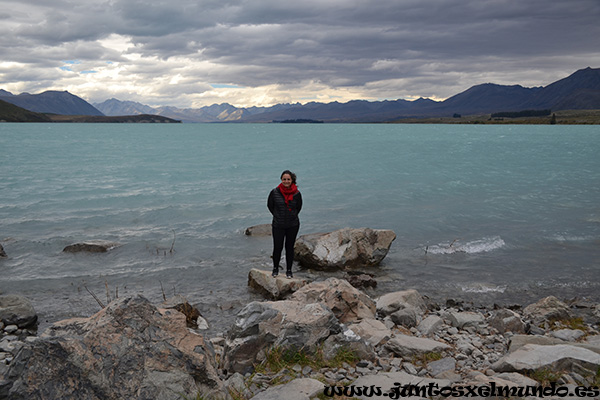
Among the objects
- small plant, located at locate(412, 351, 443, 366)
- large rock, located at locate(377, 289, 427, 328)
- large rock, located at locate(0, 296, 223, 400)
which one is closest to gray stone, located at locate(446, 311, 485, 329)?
large rock, located at locate(377, 289, 427, 328)

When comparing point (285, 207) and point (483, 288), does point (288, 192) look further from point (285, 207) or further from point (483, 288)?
point (483, 288)

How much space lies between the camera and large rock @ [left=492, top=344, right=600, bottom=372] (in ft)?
21.8

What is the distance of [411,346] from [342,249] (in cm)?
Result: 835

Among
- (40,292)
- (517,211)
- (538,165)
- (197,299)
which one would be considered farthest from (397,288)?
(538,165)

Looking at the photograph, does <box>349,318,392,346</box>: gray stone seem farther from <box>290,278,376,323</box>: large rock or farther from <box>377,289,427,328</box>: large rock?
<box>377,289,427,328</box>: large rock

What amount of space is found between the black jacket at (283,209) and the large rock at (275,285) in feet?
5.19

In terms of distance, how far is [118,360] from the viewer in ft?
18.6

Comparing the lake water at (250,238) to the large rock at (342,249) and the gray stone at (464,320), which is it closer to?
the large rock at (342,249)

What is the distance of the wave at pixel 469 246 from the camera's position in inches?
742

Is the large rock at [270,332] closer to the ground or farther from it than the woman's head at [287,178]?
closer to the ground

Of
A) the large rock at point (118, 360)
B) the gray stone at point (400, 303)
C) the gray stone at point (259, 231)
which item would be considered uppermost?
the large rock at point (118, 360)

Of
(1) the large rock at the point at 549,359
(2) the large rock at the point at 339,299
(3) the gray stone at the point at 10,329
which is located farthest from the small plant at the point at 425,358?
(3) the gray stone at the point at 10,329

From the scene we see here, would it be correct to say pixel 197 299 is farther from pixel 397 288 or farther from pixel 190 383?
pixel 190 383

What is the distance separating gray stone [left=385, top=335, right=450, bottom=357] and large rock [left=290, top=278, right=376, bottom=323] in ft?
5.86
